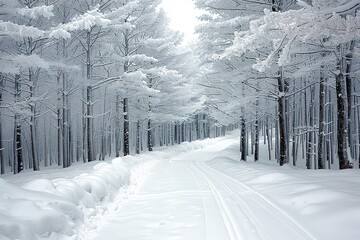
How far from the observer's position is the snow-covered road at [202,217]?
483 cm

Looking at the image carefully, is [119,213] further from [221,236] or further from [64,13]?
[64,13]

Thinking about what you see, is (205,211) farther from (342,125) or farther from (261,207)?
(342,125)

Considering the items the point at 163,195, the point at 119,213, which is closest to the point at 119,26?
the point at 163,195

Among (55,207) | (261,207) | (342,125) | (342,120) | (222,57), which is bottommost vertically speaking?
(261,207)

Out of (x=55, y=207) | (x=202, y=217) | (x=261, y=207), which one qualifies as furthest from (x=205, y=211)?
(x=55, y=207)

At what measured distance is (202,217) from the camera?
5758 mm

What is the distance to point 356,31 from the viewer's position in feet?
19.0

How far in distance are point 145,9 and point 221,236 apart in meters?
19.9

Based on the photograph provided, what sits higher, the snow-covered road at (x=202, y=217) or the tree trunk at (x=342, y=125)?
the tree trunk at (x=342, y=125)

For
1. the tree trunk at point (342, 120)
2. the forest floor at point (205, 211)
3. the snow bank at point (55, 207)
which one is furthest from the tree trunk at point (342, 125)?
the snow bank at point (55, 207)

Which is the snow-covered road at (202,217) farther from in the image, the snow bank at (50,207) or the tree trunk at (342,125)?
the tree trunk at (342,125)

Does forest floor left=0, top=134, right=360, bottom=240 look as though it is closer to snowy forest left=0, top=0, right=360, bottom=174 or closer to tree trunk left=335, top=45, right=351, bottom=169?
tree trunk left=335, top=45, right=351, bottom=169

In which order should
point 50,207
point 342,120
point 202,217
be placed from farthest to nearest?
point 342,120 < point 202,217 < point 50,207

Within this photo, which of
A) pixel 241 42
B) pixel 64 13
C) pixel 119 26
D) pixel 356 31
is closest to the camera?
pixel 356 31
